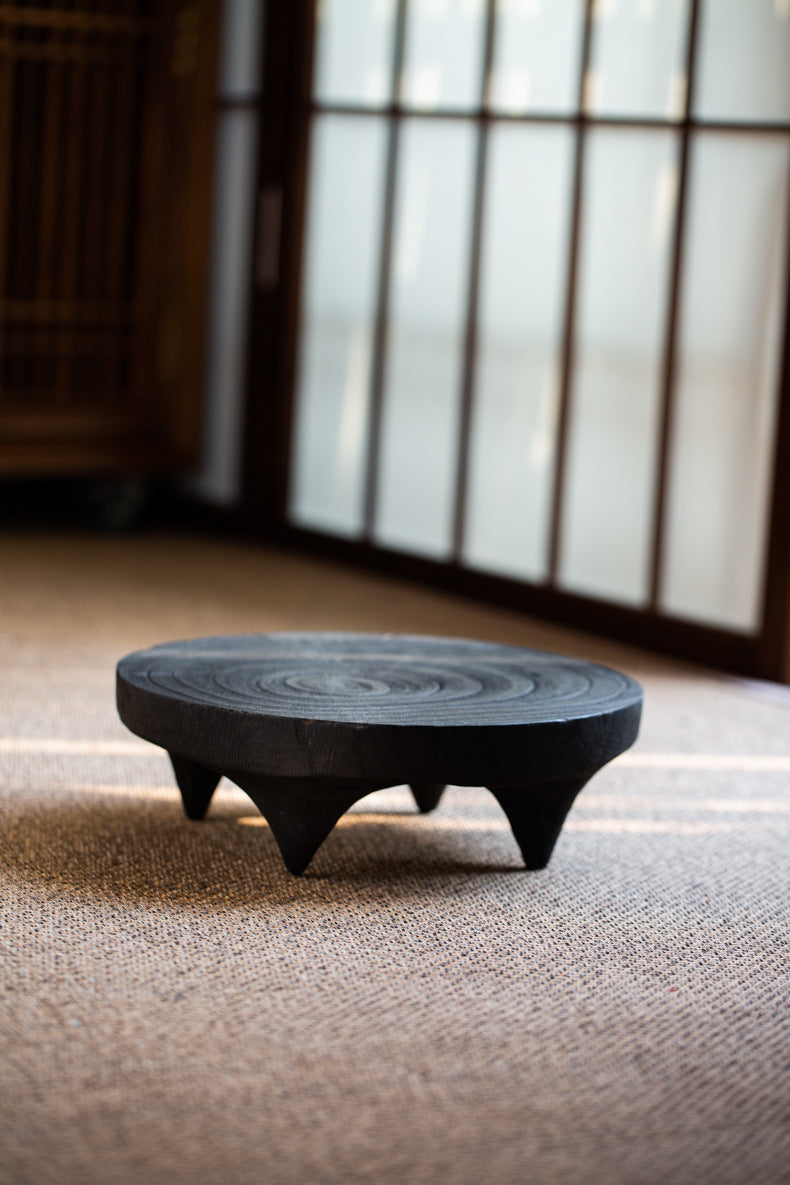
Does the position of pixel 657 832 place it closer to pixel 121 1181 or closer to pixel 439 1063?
pixel 439 1063

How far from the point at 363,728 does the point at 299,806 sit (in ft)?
0.53

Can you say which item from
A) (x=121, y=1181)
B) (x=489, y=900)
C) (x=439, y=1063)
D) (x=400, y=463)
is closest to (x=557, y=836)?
→ (x=489, y=900)

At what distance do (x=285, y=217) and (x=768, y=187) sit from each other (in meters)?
1.86

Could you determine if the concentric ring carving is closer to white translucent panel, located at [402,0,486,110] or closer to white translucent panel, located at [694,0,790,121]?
white translucent panel, located at [694,0,790,121]

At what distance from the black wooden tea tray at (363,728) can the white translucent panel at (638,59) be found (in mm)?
1884

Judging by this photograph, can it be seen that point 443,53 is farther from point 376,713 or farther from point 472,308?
point 376,713

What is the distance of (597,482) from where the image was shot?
3812mm

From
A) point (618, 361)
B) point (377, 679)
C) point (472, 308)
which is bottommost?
point (377, 679)

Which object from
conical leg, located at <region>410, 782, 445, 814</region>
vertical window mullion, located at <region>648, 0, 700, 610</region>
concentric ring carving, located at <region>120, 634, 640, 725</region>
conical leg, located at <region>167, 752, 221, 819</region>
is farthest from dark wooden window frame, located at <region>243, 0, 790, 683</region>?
conical leg, located at <region>167, 752, 221, 819</region>

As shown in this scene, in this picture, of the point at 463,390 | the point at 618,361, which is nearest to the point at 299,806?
the point at 618,361

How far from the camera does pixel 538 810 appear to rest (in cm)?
205

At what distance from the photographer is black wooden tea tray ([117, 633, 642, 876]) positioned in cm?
188

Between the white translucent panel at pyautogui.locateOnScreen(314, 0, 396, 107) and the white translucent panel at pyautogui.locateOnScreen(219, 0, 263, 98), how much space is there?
1.04 feet

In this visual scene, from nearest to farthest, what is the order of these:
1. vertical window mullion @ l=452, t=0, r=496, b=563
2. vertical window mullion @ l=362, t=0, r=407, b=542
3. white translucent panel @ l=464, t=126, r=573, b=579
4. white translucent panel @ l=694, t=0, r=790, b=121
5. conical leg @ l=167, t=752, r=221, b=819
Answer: conical leg @ l=167, t=752, r=221, b=819 < white translucent panel @ l=694, t=0, r=790, b=121 < white translucent panel @ l=464, t=126, r=573, b=579 < vertical window mullion @ l=452, t=0, r=496, b=563 < vertical window mullion @ l=362, t=0, r=407, b=542
